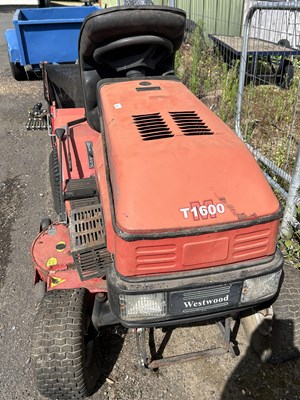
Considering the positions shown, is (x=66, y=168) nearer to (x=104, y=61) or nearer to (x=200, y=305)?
(x=104, y=61)

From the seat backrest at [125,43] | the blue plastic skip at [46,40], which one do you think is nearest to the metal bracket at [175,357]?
the seat backrest at [125,43]

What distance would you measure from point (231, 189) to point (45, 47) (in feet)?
21.4

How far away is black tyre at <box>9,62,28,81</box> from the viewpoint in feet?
26.2

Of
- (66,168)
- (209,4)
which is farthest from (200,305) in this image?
(209,4)

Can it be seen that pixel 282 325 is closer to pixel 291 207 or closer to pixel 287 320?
pixel 287 320

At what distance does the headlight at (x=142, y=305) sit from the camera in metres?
1.78

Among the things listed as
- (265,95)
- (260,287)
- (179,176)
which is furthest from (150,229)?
(265,95)

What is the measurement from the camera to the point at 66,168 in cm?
305

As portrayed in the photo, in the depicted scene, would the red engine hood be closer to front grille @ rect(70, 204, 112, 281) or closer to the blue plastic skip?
front grille @ rect(70, 204, 112, 281)

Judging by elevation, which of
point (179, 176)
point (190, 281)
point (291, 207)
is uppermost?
point (179, 176)

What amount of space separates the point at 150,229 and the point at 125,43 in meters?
1.41

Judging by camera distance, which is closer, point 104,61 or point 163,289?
point 163,289

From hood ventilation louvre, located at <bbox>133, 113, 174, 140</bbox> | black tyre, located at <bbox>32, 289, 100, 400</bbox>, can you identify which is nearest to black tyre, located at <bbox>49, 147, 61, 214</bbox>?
black tyre, located at <bbox>32, 289, 100, 400</bbox>

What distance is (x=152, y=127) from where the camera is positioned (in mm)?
2109
